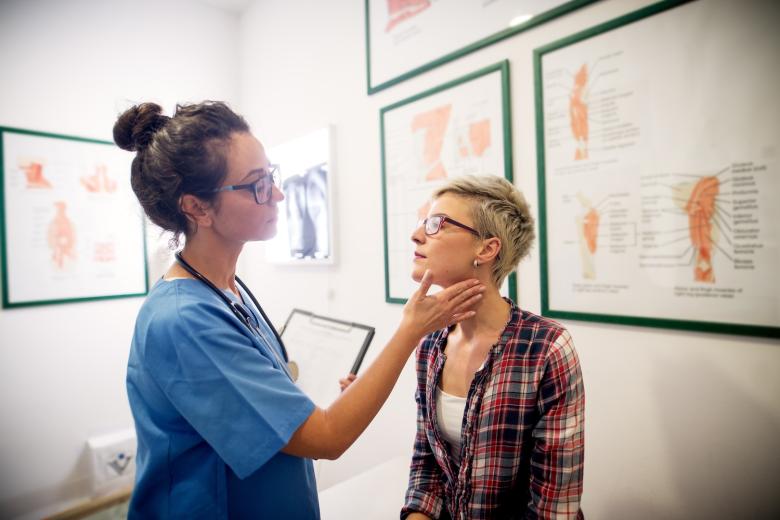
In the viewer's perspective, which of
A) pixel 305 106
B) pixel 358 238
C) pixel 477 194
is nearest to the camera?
pixel 477 194

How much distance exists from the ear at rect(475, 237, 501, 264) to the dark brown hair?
696 mm

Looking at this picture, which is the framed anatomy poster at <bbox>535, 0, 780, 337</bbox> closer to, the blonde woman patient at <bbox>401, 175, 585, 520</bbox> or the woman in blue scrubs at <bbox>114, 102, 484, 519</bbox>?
the blonde woman patient at <bbox>401, 175, 585, 520</bbox>

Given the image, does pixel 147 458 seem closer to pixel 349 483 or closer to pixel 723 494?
pixel 349 483

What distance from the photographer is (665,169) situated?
1.12 m

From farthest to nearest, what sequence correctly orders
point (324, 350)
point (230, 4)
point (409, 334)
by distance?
1. point (230, 4)
2. point (324, 350)
3. point (409, 334)

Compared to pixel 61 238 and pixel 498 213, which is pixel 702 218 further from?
pixel 61 238

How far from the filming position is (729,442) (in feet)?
3.46

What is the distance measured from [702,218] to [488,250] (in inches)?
22.2

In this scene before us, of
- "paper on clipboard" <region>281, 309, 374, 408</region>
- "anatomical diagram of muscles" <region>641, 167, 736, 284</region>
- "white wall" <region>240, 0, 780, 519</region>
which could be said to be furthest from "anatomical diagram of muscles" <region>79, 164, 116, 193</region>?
"anatomical diagram of muscles" <region>641, 167, 736, 284</region>

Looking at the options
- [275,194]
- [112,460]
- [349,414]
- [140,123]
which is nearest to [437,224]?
[275,194]

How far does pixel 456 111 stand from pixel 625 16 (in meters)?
0.63

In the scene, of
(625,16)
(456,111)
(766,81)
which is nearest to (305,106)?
(456,111)

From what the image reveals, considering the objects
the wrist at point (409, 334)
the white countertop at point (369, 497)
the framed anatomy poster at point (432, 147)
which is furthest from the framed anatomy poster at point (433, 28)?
the white countertop at point (369, 497)

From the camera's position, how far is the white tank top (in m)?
1.10
